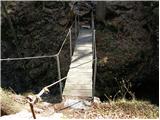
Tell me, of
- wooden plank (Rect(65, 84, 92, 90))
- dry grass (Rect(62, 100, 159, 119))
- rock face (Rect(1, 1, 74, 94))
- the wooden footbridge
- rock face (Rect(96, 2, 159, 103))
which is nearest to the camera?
dry grass (Rect(62, 100, 159, 119))

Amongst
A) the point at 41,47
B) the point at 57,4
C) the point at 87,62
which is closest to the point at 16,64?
the point at 41,47

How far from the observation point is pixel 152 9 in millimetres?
14875

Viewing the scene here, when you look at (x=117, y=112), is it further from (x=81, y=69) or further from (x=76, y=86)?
(x=81, y=69)

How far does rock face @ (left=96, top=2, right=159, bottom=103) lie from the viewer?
13531 millimetres

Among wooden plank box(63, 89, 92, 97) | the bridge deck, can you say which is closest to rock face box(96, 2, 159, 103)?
the bridge deck

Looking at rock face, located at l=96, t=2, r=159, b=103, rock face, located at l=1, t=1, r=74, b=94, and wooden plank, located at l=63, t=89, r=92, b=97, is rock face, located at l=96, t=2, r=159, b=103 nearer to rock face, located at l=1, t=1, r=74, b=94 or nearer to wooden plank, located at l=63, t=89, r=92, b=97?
rock face, located at l=1, t=1, r=74, b=94

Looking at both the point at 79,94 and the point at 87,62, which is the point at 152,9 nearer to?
the point at 87,62

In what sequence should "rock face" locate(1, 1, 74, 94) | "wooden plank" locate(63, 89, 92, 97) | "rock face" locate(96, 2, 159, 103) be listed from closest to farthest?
"wooden plank" locate(63, 89, 92, 97), "rock face" locate(96, 2, 159, 103), "rock face" locate(1, 1, 74, 94)

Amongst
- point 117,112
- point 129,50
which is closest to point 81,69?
point 117,112

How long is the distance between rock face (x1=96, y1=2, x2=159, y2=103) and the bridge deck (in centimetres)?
122

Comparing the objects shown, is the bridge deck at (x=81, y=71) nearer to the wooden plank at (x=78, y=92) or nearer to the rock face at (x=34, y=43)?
the wooden plank at (x=78, y=92)

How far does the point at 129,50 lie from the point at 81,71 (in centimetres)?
414

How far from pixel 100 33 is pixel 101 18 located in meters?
0.83

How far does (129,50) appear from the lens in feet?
46.3
